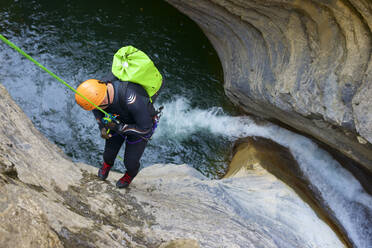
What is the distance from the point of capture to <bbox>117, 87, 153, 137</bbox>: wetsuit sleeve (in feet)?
9.32

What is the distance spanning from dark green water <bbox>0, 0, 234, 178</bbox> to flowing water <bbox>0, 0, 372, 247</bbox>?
21 mm

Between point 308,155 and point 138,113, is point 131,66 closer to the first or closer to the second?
point 138,113

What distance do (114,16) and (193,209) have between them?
5605 mm

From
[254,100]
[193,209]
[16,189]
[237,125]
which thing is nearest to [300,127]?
[254,100]

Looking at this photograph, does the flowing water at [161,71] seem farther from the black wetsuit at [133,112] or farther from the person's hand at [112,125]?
the person's hand at [112,125]

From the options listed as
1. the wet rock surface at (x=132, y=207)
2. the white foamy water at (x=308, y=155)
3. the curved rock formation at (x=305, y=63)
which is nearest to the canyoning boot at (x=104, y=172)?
the wet rock surface at (x=132, y=207)

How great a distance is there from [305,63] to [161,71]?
3.48 meters

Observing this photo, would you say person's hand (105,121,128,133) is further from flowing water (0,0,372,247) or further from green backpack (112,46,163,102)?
flowing water (0,0,372,247)

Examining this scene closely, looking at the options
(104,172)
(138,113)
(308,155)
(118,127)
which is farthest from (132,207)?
(308,155)

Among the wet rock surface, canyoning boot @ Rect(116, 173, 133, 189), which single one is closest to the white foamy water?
the wet rock surface

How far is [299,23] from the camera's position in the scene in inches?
180

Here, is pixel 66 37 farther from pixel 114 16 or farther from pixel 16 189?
pixel 16 189

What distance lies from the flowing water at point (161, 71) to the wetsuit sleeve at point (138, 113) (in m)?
2.36

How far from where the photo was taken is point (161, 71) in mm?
7074
